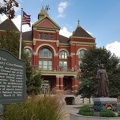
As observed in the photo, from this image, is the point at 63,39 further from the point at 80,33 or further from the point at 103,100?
the point at 103,100

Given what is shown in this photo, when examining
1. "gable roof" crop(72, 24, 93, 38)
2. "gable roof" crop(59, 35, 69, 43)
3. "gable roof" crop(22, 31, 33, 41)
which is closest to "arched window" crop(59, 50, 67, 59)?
"gable roof" crop(59, 35, 69, 43)

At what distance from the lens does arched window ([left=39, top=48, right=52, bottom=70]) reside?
1966 inches

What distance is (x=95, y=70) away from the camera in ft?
115

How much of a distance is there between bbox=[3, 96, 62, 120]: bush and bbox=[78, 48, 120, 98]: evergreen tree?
2687cm

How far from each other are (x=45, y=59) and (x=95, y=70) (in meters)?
17.3

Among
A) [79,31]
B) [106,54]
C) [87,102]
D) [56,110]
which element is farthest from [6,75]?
[79,31]

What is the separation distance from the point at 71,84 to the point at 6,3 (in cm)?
4302

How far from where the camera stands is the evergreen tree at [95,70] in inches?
1316

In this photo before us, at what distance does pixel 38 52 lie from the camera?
49.8 m

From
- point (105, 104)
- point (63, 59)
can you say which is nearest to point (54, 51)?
point (63, 59)

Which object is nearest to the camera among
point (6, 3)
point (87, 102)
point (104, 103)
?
point (6, 3)

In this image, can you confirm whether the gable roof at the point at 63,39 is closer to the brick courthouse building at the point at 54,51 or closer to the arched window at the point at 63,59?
the brick courthouse building at the point at 54,51

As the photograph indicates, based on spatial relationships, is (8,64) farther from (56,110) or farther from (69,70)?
(69,70)

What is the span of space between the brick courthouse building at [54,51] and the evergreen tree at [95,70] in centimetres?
1199
